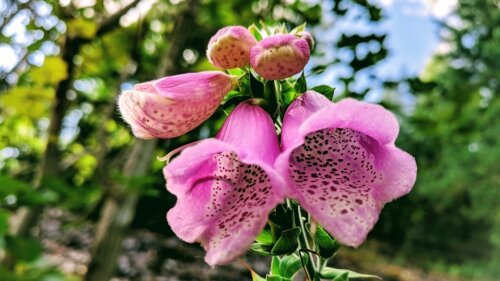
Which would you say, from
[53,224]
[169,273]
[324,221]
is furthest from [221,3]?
[53,224]

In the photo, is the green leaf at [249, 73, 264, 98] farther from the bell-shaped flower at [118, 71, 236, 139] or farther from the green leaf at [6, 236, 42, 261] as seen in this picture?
the green leaf at [6, 236, 42, 261]

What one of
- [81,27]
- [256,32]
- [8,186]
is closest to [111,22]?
[81,27]

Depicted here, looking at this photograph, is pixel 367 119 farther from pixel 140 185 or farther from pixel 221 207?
pixel 140 185

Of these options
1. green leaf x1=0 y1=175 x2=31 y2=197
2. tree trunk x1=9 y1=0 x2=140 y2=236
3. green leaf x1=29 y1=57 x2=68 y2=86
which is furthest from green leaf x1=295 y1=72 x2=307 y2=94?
tree trunk x1=9 y1=0 x2=140 y2=236

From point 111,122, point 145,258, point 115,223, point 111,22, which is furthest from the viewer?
point 145,258

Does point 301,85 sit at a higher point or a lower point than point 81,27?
higher

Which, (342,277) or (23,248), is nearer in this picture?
(342,277)

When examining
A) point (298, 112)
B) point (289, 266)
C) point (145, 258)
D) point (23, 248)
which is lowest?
point (145, 258)

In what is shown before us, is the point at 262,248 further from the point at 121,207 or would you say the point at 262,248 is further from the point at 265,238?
the point at 121,207
